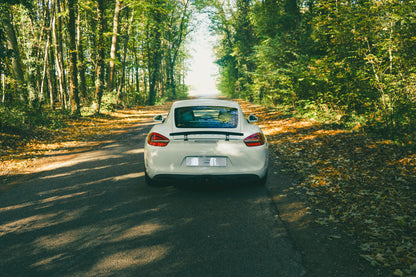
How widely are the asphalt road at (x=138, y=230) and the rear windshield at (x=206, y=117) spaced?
1165mm

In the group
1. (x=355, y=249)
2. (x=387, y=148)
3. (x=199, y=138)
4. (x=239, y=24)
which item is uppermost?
(x=239, y=24)

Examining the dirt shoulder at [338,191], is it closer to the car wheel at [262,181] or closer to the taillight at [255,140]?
the car wheel at [262,181]

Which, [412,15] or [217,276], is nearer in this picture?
[217,276]

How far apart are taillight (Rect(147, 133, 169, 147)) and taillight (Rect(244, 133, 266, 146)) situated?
50.7 inches

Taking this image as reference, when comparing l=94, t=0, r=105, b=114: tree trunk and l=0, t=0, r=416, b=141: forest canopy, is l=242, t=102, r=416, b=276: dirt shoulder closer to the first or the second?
l=0, t=0, r=416, b=141: forest canopy

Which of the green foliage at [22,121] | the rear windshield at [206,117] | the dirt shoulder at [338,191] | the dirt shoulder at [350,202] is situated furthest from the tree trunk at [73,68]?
the rear windshield at [206,117]

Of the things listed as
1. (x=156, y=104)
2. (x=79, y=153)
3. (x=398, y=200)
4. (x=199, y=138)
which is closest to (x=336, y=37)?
(x=398, y=200)

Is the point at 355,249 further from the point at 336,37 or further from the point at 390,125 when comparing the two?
the point at 336,37

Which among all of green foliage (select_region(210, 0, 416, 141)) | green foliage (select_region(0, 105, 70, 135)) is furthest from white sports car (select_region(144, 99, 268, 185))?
green foliage (select_region(0, 105, 70, 135))

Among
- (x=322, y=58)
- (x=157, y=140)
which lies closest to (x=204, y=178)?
(x=157, y=140)

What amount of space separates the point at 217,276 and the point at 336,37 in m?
8.55

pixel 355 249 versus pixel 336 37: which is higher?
pixel 336 37

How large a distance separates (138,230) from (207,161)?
1.50 metres

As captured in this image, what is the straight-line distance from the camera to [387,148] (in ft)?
23.0
